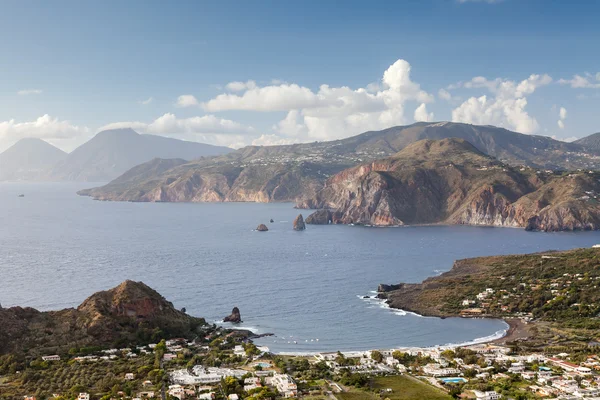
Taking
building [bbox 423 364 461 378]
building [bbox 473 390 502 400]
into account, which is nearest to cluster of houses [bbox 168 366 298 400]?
building [bbox 423 364 461 378]

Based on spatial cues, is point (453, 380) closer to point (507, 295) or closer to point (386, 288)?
point (507, 295)

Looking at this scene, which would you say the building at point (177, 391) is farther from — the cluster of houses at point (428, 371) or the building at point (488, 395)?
the building at point (488, 395)

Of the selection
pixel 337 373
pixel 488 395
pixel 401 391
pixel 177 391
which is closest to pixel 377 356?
pixel 337 373

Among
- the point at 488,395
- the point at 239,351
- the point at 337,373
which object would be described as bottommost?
the point at 239,351

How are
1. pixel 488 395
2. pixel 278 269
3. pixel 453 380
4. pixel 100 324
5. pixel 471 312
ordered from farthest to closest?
pixel 278 269
pixel 471 312
pixel 100 324
pixel 453 380
pixel 488 395

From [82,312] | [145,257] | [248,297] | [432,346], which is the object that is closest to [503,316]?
[432,346]

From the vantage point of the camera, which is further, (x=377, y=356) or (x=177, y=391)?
(x=377, y=356)
